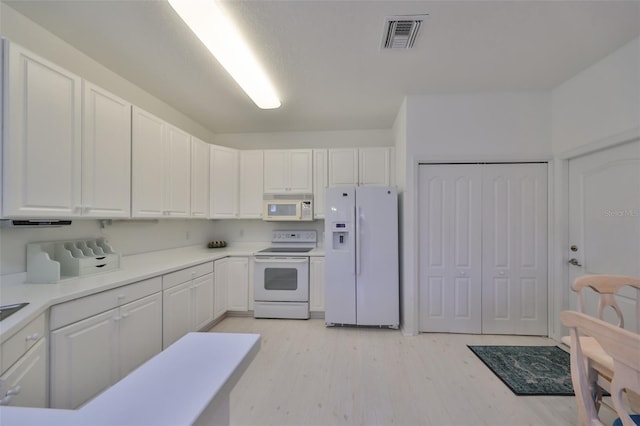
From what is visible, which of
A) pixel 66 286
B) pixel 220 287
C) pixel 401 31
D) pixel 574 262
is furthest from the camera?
pixel 220 287

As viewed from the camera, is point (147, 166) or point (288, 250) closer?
point (147, 166)

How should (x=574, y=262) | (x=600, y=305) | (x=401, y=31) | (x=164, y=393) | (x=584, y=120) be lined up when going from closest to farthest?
(x=164, y=393)
(x=600, y=305)
(x=401, y=31)
(x=584, y=120)
(x=574, y=262)

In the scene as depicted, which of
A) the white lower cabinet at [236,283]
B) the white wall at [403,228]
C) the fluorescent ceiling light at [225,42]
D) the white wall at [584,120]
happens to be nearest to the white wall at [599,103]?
the white wall at [584,120]

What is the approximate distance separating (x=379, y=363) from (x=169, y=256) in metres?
2.58

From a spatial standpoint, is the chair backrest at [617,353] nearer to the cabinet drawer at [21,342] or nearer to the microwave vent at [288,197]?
the cabinet drawer at [21,342]

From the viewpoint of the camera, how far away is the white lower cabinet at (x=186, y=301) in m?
2.38

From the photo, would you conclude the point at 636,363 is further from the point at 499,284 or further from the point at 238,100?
the point at 238,100

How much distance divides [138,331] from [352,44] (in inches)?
112

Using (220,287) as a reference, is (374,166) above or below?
above

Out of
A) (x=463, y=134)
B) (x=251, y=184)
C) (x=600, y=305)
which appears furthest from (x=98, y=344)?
(x=463, y=134)

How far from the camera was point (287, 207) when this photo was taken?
3801 millimetres

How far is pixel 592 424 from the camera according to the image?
46.4 inches

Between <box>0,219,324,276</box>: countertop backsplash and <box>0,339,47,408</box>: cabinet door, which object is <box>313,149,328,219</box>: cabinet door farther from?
<box>0,339,47,408</box>: cabinet door

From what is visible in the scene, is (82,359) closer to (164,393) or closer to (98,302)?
(98,302)
